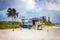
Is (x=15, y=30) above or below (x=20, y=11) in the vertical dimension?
below

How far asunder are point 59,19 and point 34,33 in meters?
0.40

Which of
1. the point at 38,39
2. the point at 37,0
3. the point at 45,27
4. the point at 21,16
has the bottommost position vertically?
the point at 38,39

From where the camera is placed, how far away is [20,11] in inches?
92.9

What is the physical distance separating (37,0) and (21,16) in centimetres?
32

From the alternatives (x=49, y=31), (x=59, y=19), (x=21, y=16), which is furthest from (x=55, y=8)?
(x=21, y=16)

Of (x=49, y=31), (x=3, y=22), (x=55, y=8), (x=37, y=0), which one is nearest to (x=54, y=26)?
(x=49, y=31)

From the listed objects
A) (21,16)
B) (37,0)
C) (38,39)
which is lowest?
(38,39)

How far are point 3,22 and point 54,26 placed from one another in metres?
0.72

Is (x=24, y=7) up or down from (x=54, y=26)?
up

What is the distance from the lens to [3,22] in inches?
92.2

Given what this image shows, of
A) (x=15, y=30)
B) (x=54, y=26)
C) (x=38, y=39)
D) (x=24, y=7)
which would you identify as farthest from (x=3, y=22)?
(x=54, y=26)

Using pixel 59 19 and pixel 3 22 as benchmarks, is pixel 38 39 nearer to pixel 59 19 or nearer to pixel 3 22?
pixel 59 19

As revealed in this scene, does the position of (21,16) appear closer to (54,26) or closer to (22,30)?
(22,30)

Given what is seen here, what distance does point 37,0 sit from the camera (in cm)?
235
